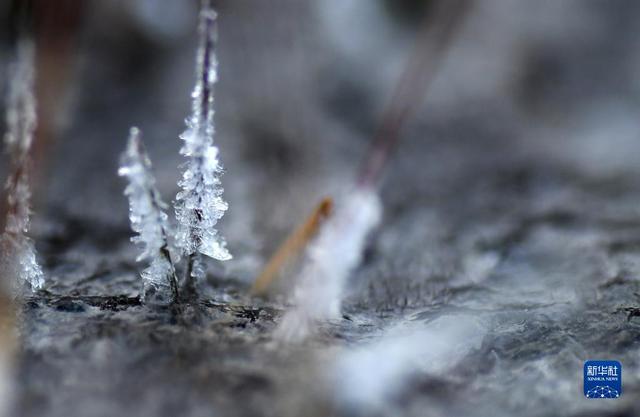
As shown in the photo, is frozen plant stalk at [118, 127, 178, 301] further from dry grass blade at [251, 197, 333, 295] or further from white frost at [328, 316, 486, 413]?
white frost at [328, 316, 486, 413]

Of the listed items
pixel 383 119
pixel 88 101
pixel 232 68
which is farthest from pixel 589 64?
pixel 88 101

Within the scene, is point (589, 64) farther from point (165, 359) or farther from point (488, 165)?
point (165, 359)

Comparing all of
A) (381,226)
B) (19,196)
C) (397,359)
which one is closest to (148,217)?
(19,196)

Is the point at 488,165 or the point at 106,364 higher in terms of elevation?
the point at 488,165

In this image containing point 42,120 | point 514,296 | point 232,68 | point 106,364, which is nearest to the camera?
point 106,364

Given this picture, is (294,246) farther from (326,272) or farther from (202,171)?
(202,171)

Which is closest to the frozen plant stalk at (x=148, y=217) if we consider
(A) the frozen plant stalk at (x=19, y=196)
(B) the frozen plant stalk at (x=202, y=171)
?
(B) the frozen plant stalk at (x=202, y=171)
